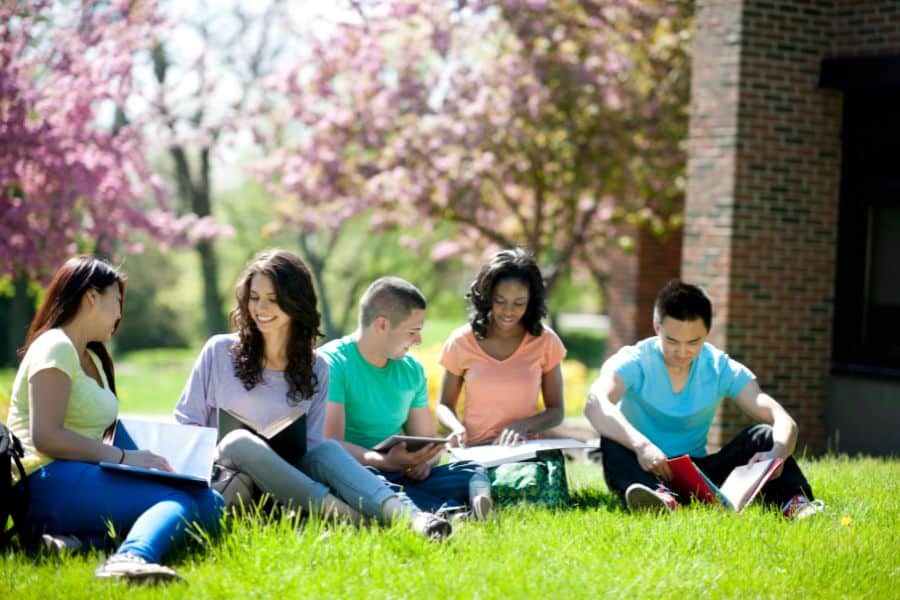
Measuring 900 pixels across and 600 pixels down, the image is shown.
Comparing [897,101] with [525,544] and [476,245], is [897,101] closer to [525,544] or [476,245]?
[525,544]

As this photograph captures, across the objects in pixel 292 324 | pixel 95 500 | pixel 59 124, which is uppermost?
pixel 59 124

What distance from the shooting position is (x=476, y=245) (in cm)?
1869

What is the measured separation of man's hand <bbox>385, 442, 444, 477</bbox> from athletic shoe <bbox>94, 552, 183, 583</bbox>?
4.59 feet

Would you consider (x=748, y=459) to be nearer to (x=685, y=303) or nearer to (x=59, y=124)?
(x=685, y=303)

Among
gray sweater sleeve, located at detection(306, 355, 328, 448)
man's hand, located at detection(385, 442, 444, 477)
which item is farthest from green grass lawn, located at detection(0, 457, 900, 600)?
gray sweater sleeve, located at detection(306, 355, 328, 448)

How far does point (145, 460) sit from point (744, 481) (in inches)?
106

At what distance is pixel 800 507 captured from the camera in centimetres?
570

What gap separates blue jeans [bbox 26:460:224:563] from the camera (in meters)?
4.57

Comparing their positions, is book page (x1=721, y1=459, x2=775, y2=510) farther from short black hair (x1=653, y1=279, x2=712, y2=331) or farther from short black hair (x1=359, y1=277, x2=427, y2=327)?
short black hair (x1=359, y1=277, x2=427, y2=327)

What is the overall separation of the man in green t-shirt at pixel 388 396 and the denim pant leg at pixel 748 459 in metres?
1.29

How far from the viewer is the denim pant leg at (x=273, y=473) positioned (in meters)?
4.83

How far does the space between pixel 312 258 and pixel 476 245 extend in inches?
379

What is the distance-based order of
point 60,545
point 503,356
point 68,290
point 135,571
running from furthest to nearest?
point 503,356
point 68,290
point 60,545
point 135,571

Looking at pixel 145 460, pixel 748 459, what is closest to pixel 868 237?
pixel 748 459
